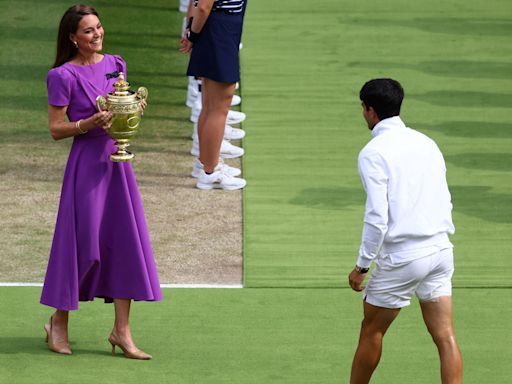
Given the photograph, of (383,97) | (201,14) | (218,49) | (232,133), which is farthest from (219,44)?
(383,97)

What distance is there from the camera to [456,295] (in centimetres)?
1019

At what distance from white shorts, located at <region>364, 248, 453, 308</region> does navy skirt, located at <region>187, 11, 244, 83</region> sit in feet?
15.4

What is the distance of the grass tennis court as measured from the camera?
29.6 ft

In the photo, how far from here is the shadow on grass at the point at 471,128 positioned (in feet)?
46.6

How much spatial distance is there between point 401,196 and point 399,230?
179 mm

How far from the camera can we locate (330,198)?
487 inches

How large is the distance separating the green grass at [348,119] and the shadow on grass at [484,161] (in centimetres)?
2

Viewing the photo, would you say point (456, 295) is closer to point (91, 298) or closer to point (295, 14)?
point (91, 298)

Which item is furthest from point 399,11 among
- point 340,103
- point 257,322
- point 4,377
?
point 4,377

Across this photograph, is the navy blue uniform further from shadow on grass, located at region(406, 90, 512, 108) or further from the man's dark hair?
the man's dark hair

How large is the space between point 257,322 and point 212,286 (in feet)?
2.60

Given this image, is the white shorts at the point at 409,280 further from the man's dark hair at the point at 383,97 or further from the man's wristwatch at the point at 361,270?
the man's dark hair at the point at 383,97

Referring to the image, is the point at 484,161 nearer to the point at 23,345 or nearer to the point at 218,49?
the point at 218,49

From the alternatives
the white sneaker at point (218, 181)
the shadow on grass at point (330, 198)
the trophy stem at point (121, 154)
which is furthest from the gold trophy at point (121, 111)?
the white sneaker at point (218, 181)
